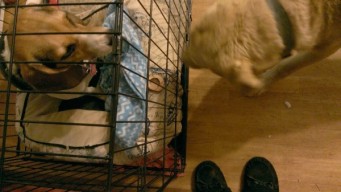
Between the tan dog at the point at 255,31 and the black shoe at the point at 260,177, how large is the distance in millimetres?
769

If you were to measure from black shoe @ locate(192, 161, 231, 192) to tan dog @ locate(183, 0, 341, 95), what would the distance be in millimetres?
790

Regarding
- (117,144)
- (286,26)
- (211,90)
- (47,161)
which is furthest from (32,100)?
(286,26)

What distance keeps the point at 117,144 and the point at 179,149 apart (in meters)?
0.50

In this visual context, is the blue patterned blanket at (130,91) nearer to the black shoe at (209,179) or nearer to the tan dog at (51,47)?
the tan dog at (51,47)

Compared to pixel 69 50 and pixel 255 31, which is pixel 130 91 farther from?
pixel 255 31

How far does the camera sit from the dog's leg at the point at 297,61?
1168 millimetres

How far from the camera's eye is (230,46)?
3.26 ft

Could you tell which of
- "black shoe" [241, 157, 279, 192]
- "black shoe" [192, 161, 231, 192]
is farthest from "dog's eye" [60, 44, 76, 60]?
"black shoe" [241, 157, 279, 192]

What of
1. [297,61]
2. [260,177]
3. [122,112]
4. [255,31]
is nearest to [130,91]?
[122,112]

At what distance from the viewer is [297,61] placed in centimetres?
133

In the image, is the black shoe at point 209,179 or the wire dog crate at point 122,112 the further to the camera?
the black shoe at point 209,179

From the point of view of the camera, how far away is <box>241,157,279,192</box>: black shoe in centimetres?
169

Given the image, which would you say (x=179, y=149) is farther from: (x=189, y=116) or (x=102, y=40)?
(x=102, y=40)

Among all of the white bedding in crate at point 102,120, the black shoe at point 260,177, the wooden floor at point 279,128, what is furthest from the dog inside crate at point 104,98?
the black shoe at point 260,177
